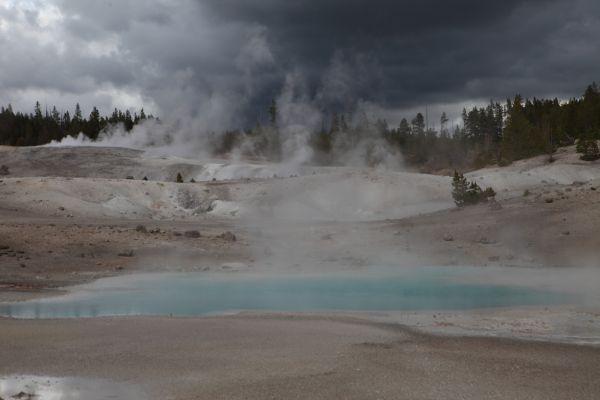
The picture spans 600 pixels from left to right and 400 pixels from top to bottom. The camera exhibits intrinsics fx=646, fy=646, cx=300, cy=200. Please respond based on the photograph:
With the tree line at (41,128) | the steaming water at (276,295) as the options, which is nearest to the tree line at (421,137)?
the tree line at (41,128)

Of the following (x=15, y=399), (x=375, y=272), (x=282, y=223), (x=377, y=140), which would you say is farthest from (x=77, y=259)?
(x=377, y=140)

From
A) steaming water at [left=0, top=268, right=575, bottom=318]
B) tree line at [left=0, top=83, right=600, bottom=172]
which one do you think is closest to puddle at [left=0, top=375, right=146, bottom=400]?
steaming water at [left=0, top=268, right=575, bottom=318]

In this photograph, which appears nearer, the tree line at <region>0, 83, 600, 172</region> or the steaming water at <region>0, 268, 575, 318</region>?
the steaming water at <region>0, 268, 575, 318</region>

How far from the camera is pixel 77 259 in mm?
26812

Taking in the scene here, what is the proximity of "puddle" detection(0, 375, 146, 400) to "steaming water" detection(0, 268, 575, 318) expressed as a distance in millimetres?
6506

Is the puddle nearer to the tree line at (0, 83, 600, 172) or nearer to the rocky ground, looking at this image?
the rocky ground

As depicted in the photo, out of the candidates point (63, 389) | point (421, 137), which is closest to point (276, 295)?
point (63, 389)

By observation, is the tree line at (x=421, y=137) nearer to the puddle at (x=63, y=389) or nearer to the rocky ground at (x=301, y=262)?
the rocky ground at (x=301, y=262)

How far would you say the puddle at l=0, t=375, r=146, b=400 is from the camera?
823 centimetres

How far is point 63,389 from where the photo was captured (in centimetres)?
859

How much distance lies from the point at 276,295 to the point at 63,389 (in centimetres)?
1091

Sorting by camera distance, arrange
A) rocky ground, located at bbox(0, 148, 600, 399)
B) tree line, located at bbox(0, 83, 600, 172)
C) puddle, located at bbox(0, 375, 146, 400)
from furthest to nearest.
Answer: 1. tree line, located at bbox(0, 83, 600, 172)
2. rocky ground, located at bbox(0, 148, 600, 399)
3. puddle, located at bbox(0, 375, 146, 400)

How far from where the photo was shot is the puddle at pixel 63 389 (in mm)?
8227

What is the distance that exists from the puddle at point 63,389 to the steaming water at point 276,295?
6506mm
